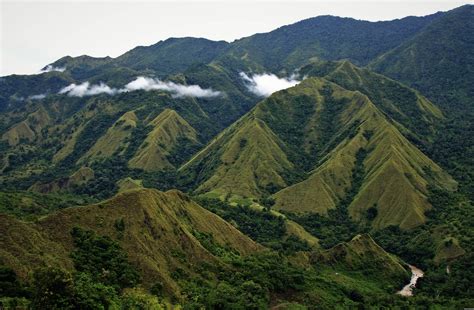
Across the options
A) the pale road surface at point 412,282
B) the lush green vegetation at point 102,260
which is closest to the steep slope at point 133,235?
the lush green vegetation at point 102,260

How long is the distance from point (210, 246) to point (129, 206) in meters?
24.7

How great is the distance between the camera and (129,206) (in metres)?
130

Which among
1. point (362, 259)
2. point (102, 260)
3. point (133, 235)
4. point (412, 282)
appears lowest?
point (412, 282)

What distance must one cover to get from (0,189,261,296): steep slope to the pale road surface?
183ft

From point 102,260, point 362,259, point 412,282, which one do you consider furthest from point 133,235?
point 412,282

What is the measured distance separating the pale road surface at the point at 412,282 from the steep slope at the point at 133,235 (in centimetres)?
5568

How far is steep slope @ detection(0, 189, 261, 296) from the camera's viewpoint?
99812mm

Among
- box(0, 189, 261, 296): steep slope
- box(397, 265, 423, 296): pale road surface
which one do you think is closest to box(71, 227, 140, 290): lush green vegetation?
box(0, 189, 261, 296): steep slope

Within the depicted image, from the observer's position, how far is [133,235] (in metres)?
121

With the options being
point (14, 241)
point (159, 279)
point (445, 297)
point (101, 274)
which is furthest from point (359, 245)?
point (14, 241)

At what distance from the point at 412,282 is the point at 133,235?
334ft

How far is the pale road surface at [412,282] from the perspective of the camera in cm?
17046

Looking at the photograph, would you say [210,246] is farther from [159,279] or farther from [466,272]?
[466,272]

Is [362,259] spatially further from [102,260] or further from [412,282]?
[102,260]
